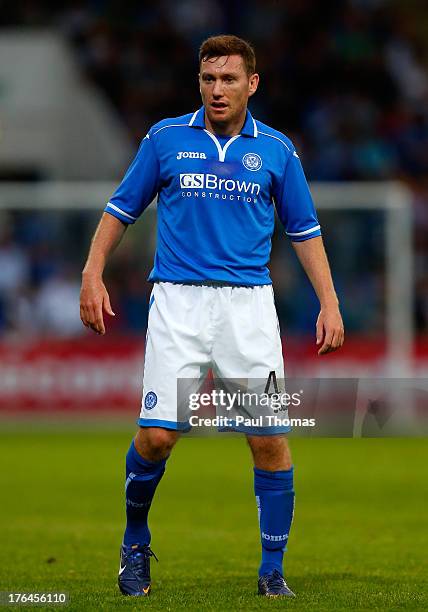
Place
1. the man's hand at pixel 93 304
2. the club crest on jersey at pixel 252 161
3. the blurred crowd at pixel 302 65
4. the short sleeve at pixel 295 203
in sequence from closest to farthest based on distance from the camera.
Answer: the man's hand at pixel 93 304 < the club crest on jersey at pixel 252 161 < the short sleeve at pixel 295 203 < the blurred crowd at pixel 302 65

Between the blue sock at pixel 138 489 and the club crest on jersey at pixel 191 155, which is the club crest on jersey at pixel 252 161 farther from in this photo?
the blue sock at pixel 138 489

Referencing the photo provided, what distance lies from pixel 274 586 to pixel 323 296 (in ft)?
4.05

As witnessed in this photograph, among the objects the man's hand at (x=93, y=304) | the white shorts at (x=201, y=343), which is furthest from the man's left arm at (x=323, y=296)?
the man's hand at (x=93, y=304)

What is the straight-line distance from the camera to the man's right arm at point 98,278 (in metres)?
6.09

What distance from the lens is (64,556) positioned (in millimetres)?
7875

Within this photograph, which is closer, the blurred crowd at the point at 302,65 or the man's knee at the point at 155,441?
the man's knee at the point at 155,441

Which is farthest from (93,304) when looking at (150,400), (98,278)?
(150,400)

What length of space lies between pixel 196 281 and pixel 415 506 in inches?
181

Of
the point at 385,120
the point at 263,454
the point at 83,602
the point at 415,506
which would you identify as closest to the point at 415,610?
the point at 263,454

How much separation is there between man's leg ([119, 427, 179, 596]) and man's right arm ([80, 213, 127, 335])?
1.64 ft

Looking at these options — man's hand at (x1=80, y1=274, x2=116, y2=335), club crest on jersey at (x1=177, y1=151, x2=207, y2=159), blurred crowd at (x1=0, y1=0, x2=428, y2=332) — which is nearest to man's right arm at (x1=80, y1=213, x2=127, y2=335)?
man's hand at (x1=80, y1=274, x2=116, y2=335)

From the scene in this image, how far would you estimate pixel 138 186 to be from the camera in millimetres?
6301

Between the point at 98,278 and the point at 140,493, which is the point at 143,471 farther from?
the point at 98,278

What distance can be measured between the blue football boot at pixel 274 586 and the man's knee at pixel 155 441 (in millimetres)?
671
